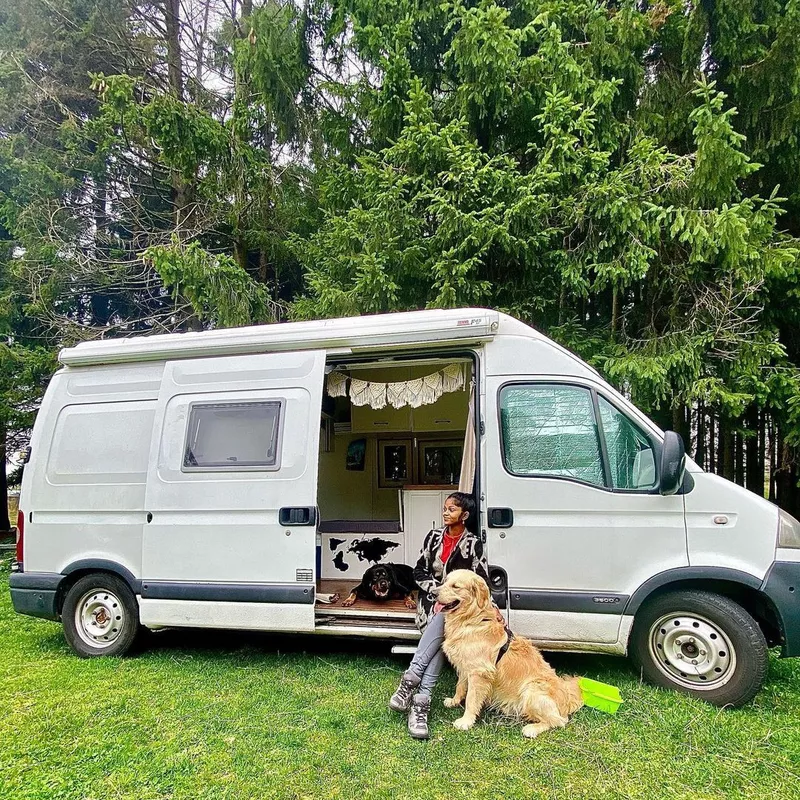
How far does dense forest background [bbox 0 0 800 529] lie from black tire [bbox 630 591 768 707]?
3251 mm

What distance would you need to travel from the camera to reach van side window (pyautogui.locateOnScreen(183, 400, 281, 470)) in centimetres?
443

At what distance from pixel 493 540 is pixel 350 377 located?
2.09 meters

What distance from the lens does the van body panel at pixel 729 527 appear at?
357cm

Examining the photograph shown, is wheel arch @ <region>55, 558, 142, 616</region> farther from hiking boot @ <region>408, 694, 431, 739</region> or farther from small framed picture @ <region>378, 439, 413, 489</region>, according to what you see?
small framed picture @ <region>378, 439, 413, 489</region>

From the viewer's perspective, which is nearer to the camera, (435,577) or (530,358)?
(435,577)

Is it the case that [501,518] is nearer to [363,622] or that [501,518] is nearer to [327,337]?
[363,622]

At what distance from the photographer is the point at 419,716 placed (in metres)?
3.32

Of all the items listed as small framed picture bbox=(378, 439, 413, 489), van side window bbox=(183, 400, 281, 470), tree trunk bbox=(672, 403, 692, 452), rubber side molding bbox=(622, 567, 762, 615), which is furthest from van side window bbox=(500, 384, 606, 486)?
tree trunk bbox=(672, 403, 692, 452)

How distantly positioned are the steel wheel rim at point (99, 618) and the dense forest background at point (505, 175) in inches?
156

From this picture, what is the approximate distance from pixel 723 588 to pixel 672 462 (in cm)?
94

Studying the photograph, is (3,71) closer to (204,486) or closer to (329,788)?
(204,486)

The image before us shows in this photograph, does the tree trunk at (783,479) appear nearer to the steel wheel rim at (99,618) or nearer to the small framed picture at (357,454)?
the small framed picture at (357,454)

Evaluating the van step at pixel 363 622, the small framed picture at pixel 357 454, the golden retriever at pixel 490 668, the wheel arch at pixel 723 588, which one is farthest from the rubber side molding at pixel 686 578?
the small framed picture at pixel 357 454

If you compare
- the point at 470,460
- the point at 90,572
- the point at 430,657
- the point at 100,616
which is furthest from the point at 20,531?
the point at 470,460
